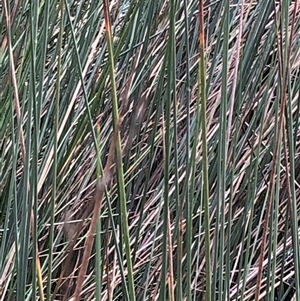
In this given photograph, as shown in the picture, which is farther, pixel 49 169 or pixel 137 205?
pixel 137 205

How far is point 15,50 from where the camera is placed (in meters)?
1.08

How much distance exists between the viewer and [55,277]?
103 centimetres

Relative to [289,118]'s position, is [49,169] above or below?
below

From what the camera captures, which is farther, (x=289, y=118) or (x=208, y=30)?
(x=208, y=30)

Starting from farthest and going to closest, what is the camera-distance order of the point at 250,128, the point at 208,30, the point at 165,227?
the point at 208,30
the point at 250,128
the point at 165,227

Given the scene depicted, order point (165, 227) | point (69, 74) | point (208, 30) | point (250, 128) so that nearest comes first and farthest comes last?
point (165, 227)
point (250, 128)
point (69, 74)
point (208, 30)

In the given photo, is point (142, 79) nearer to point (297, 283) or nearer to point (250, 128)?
point (250, 128)

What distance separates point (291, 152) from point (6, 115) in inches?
21.3

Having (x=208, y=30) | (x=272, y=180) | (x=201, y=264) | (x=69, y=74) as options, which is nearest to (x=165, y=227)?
(x=272, y=180)

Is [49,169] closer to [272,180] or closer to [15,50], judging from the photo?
[15,50]

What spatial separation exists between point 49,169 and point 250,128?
33cm

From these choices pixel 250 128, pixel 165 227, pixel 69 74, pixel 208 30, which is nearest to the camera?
pixel 165 227

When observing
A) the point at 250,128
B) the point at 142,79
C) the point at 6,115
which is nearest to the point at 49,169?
the point at 6,115

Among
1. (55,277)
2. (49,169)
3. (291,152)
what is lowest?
(55,277)
